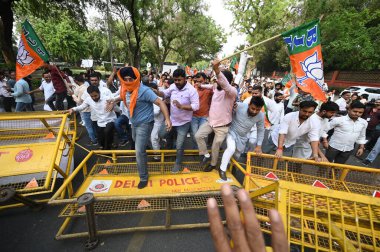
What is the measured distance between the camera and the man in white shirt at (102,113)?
4335 millimetres

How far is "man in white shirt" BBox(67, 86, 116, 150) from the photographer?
14.2 feet

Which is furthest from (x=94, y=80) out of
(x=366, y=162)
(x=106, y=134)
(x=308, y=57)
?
(x=366, y=162)

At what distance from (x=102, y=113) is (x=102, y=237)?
282 centimetres

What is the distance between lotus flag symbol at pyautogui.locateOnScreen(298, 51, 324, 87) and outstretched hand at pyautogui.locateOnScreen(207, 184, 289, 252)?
2906mm

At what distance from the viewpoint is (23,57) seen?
4.01 m

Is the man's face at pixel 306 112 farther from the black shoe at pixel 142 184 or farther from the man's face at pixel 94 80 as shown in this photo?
the man's face at pixel 94 80

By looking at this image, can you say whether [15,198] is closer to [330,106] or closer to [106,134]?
[106,134]

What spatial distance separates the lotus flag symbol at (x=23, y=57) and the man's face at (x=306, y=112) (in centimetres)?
568

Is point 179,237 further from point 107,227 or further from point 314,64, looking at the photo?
point 314,64

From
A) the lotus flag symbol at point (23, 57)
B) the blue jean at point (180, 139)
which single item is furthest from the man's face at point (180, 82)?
the lotus flag symbol at point (23, 57)

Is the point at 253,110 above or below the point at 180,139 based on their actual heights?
above

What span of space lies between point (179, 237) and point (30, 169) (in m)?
2.60

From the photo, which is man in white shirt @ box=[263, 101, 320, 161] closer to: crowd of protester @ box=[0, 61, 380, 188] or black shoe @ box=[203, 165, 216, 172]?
crowd of protester @ box=[0, 61, 380, 188]

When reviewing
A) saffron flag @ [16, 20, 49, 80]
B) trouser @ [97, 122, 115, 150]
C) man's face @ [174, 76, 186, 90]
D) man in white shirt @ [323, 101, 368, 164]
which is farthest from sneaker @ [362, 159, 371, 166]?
saffron flag @ [16, 20, 49, 80]
